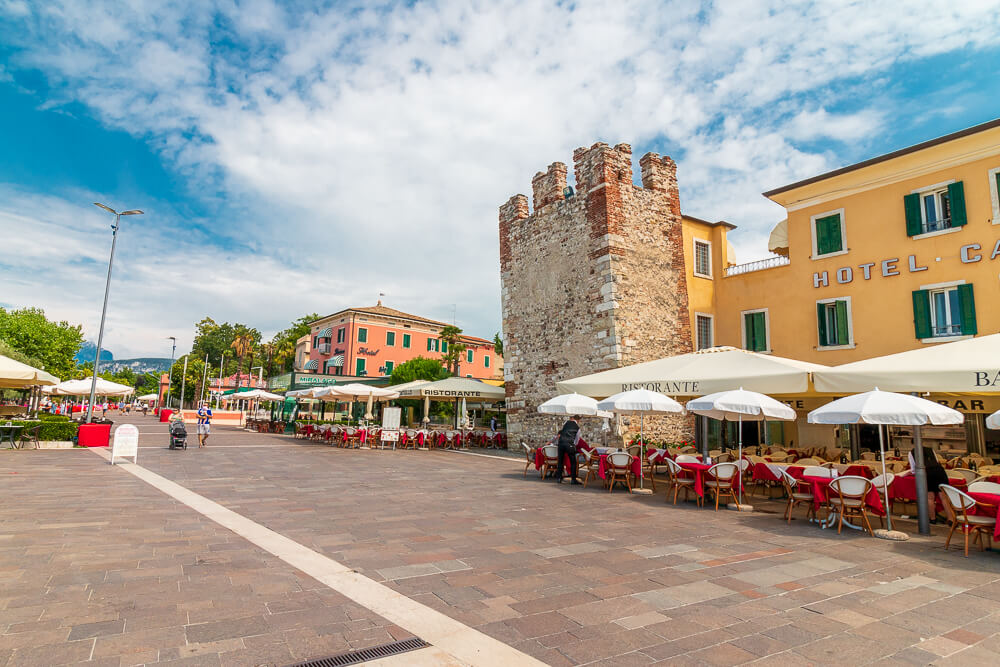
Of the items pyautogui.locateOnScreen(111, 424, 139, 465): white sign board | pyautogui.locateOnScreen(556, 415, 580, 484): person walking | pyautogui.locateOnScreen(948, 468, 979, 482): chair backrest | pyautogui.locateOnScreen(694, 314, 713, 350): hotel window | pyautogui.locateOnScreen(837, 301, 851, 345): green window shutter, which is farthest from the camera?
pyautogui.locateOnScreen(694, 314, 713, 350): hotel window

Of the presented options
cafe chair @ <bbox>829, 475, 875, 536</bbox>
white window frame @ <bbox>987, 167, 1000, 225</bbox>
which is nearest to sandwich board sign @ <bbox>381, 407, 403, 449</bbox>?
cafe chair @ <bbox>829, 475, 875, 536</bbox>

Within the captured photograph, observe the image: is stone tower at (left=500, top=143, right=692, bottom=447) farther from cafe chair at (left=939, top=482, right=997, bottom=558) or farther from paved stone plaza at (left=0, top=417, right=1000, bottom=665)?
cafe chair at (left=939, top=482, right=997, bottom=558)

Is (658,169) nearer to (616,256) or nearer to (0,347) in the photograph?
(616,256)

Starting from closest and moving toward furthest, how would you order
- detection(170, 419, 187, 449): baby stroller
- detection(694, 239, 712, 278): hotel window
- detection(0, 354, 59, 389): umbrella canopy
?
detection(0, 354, 59, 389): umbrella canopy, detection(170, 419, 187, 449): baby stroller, detection(694, 239, 712, 278): hotel window

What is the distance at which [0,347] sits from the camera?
25797mm

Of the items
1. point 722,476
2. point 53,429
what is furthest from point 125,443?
point 722,476

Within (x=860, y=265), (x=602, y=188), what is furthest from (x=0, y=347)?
(x=860, y=265)

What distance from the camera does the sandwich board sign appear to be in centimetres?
2042

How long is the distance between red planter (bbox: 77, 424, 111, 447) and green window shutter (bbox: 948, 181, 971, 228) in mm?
25396

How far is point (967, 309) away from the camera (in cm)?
1295

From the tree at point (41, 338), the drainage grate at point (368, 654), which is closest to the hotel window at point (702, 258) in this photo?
the drainage grate at point (368, 654)

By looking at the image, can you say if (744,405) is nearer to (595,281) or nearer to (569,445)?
(569,445)

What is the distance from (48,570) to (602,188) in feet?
53.8

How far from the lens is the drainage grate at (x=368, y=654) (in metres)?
3.08
